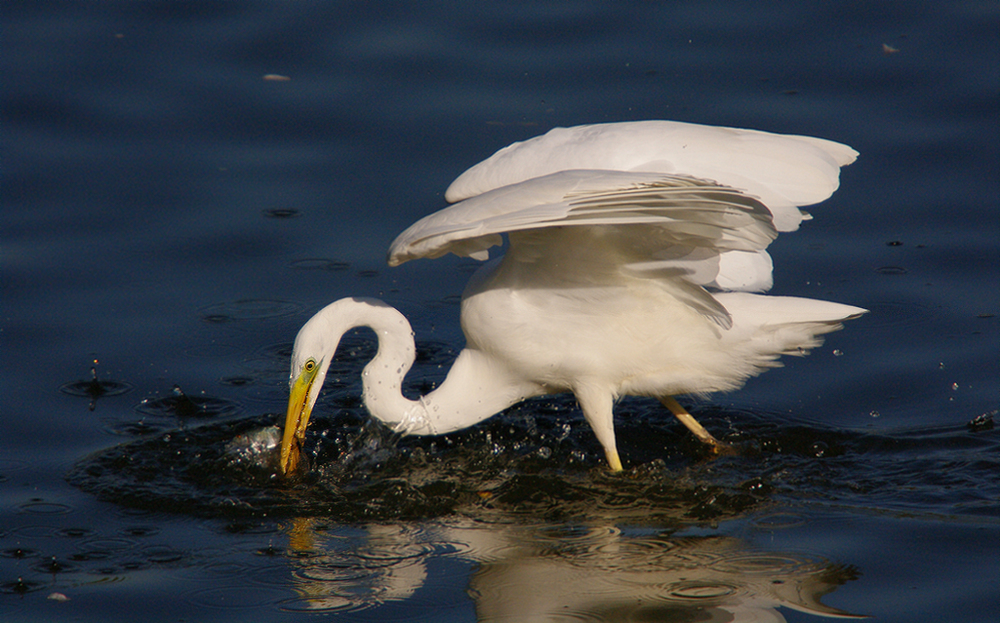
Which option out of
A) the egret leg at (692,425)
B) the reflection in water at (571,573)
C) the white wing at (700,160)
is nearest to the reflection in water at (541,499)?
the reflection in water at (571,573)

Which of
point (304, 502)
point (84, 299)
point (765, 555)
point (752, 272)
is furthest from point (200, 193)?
point (765, 555)

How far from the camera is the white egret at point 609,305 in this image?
5.50m

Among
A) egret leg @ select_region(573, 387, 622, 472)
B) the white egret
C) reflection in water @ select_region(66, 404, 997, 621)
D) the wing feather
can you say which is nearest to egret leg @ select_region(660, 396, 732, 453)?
the white egret

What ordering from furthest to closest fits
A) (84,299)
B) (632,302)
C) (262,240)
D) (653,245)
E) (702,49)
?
(702,49) → (262,240) → (84,299) → (632,302) → (653,245)

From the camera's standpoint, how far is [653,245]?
5.44 m

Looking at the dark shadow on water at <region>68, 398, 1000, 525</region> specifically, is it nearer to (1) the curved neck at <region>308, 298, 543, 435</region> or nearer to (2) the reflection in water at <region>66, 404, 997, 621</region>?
(2) the reflection in water at <region>66, 404, 997, 621</region>

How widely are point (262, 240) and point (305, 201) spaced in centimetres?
51

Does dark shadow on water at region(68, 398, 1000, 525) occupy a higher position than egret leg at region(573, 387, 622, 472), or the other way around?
egret leg at region(573, 387, 622, 472)

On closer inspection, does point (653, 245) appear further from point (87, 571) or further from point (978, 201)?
point (978, 201)

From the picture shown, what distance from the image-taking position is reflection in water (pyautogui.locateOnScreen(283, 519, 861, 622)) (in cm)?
444

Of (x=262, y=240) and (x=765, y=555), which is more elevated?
(x=262, y=240)

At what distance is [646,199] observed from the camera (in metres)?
4.53

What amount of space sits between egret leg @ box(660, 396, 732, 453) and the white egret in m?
0.01

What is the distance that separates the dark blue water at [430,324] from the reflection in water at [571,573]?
2 centimetres
